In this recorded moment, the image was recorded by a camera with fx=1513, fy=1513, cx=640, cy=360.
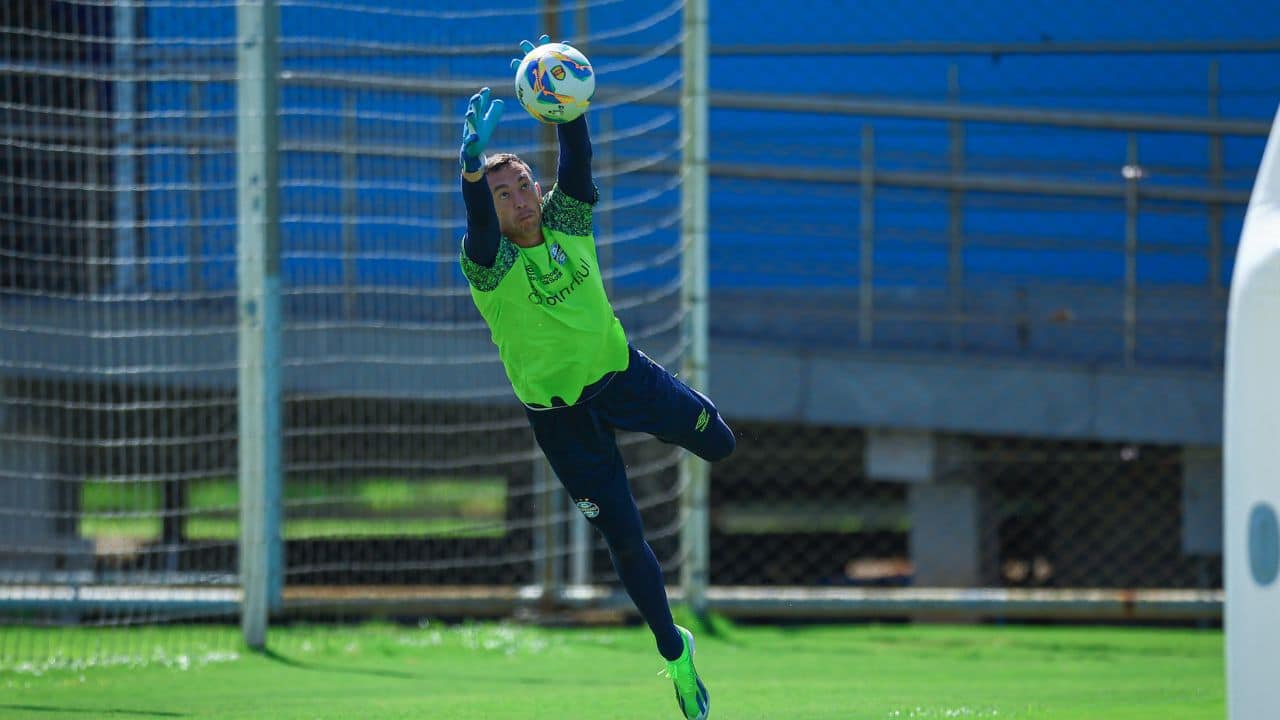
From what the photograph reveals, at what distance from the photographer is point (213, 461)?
33.9ft

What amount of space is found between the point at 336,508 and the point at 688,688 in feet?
15.9

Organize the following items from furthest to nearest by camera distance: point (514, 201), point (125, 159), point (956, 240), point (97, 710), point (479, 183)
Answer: point (956, 240) < point (125, 159) < point (97, 710) < point (514, 201) < point (479, 183)

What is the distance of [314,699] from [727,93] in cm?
616

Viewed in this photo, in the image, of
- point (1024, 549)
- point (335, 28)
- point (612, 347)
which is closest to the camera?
point (612, 347)

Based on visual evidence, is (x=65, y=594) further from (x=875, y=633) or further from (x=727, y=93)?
(x=727, y=93)

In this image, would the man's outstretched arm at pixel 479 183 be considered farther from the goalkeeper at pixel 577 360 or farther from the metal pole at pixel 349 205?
the metal pole at pixel 349 205

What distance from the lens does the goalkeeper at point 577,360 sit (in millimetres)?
4703

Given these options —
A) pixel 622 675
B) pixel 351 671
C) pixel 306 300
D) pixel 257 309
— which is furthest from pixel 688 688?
pixel 306 300

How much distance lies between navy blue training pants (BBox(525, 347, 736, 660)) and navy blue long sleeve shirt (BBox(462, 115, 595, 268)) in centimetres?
56

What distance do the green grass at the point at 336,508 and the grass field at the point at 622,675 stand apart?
2.23 feet

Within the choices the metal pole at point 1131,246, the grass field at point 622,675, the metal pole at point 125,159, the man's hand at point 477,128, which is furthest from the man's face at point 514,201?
the metal pole at point 1131,246

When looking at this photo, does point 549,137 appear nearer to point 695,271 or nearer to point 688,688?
point 695,271

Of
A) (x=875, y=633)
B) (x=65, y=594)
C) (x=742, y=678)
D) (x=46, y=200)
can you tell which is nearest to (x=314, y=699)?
(x=742, y=678)

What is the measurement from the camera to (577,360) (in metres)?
4.77
